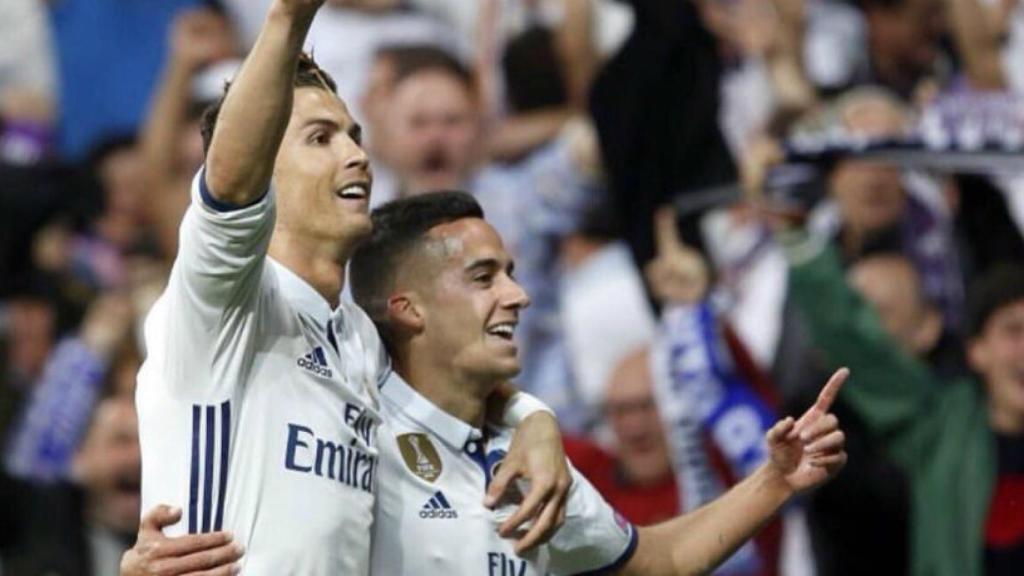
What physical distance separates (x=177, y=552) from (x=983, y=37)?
4645mm

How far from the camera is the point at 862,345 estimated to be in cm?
773

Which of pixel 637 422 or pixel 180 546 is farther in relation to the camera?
pixel 637 422

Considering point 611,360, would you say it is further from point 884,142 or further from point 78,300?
point 78,300

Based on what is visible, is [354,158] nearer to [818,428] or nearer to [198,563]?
[198,563]

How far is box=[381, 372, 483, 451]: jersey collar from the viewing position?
5.01m

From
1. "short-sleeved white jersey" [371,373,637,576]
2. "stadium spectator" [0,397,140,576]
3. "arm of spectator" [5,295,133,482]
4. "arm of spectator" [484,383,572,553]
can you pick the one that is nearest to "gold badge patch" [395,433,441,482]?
"short-sleeved white jersey" [371,373,637,576]

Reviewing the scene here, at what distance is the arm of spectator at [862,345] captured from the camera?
7723 mm

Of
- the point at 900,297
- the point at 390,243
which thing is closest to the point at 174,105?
the point at 900,297

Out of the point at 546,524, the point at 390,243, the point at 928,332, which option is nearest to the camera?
the point at 546,524

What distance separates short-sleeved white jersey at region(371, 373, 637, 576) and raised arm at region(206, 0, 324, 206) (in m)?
0.87

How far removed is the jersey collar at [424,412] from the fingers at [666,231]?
→ 3258 mm

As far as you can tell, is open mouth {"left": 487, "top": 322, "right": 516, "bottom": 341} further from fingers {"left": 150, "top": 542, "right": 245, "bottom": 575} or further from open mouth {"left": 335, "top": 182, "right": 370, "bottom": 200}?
fingers {"left": 150, "top": 542, "right": 245, "bottom": 575}

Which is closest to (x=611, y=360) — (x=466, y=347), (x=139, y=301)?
(x=139, y=301)

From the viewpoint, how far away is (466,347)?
5051 mm
